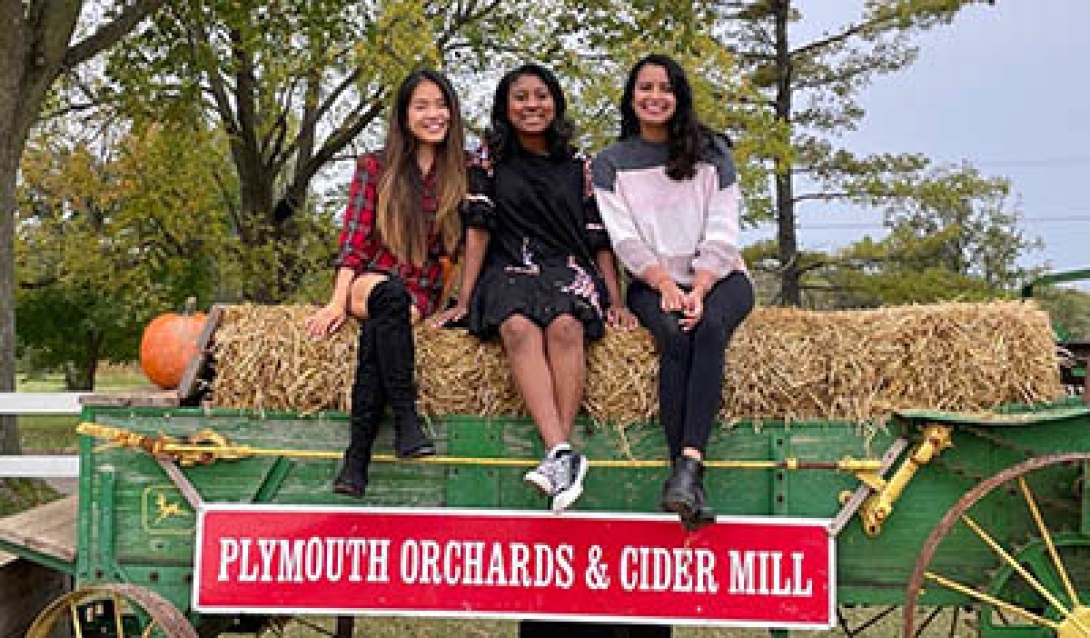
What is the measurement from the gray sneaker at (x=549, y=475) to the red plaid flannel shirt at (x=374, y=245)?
0.90 meters

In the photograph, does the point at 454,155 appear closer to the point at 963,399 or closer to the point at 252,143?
the point at 963,399

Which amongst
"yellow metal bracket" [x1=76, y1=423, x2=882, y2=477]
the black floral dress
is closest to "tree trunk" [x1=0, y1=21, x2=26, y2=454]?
"yellow metal bracket" [x1=76, y1=423, x2=882, y2=477]

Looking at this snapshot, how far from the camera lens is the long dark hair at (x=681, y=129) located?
3.88 m

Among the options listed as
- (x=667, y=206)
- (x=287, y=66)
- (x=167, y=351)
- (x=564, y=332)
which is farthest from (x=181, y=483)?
(x=287, y=66)

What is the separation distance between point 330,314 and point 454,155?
2.70 feet

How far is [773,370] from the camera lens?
3.56 metres

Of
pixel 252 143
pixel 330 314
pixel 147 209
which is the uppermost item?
pixel 252 143

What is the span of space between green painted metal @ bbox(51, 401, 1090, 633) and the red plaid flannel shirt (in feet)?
2.05

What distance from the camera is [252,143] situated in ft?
54.1

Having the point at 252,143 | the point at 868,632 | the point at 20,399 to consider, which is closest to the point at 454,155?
the point at 20,399

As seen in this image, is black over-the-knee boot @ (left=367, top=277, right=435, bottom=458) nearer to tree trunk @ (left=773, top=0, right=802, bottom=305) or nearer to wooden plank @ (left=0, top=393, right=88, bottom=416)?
wooden plank @ (left=0, top=393, right=88, bottom=416)

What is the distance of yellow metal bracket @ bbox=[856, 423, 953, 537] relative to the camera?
11.1 feet

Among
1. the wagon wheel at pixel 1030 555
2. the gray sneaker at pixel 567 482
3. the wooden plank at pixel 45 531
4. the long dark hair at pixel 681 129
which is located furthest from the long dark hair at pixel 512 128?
the wooden plank at pixel 45 531

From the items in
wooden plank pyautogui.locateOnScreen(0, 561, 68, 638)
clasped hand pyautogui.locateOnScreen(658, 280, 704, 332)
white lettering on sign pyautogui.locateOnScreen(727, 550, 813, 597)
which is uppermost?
clasped hand pyautogui.locateOnScreen(658, 280, 704, 332)
